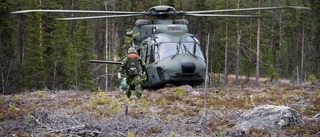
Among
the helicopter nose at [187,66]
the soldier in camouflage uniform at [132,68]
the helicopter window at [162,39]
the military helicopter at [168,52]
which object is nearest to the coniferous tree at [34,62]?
the military helicopter at [168,52]

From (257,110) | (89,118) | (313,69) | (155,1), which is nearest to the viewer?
(257,110)

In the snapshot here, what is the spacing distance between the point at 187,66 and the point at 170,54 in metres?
1.05

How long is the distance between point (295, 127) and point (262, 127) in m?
0.60

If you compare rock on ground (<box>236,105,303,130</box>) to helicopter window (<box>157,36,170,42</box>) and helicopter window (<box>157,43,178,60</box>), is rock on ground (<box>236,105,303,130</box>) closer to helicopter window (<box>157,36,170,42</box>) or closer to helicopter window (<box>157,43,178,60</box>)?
helicopter window (<box>157,43,178,60</box>)

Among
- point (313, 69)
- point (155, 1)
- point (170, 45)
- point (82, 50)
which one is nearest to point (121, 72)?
point (170, 45)

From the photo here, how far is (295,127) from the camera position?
7.33 meters

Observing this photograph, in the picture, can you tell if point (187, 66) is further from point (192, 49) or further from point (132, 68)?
point (132, 68)

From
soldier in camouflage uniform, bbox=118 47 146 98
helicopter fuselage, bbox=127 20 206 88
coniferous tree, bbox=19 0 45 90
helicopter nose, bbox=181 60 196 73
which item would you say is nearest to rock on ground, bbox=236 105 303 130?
soldier in camouflage uniform, bbox=118 47 146 98

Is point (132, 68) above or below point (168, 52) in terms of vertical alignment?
below

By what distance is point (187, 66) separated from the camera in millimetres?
14602

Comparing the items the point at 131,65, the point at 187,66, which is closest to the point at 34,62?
the point at 187,66

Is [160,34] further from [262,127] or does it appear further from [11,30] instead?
[11,30]

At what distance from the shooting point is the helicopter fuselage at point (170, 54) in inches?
585

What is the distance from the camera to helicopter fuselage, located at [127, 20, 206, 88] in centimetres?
1486
